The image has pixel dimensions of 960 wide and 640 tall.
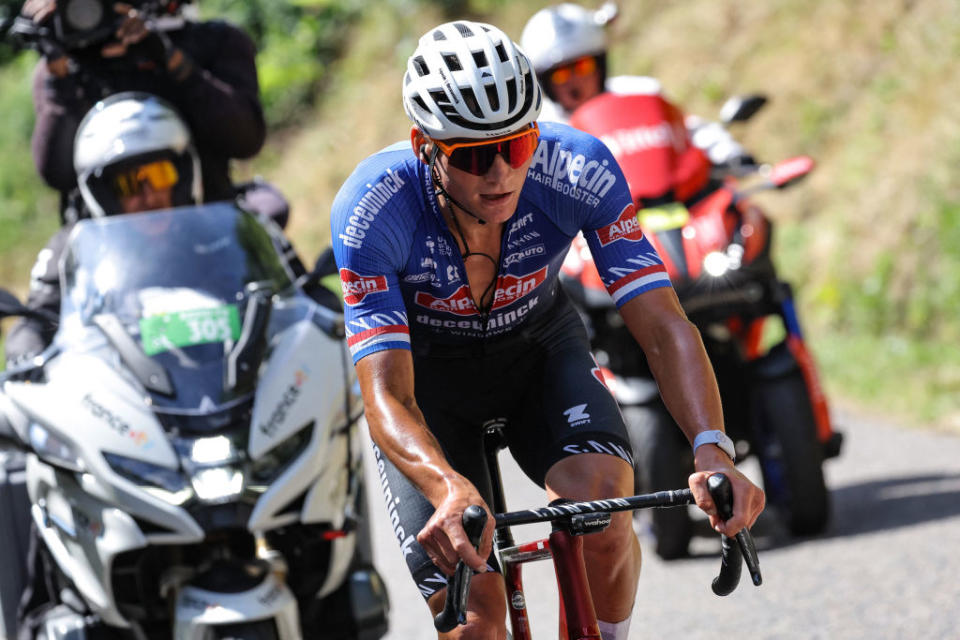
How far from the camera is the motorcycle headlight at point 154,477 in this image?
15.7 ft

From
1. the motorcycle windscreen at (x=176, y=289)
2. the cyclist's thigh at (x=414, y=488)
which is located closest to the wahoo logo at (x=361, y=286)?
the cyclist's thigh at (x=414, y=488)

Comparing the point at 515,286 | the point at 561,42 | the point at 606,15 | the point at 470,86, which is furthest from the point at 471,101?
the point at 606,15

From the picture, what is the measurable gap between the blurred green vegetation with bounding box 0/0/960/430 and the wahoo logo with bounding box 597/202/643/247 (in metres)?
5.95

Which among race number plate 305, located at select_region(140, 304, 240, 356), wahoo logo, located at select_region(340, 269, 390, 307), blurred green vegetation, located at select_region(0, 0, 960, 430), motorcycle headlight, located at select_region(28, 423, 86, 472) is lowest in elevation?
blurred green vegetation, located at select_region(0, 0, 960, 430)

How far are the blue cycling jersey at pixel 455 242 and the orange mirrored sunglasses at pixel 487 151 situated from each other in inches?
11.7

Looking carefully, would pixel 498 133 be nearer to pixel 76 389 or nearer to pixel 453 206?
pixel 453 206

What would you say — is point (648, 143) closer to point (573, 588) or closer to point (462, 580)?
point (573, 588)

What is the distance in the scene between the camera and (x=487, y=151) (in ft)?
12.0

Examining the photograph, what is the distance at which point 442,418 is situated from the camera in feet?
14.0

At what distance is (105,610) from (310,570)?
0.72m

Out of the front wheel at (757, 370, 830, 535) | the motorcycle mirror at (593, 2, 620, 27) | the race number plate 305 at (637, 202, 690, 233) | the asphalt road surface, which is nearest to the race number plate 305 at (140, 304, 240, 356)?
the asphalt road surface

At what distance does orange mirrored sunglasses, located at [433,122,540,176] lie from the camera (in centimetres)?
365

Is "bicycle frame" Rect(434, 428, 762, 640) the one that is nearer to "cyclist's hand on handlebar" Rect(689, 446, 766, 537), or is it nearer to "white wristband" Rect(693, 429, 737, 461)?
"cyclist's hand on handlebar" Rect(689, 446, 766, 537)

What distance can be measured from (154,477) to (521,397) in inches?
51.1
